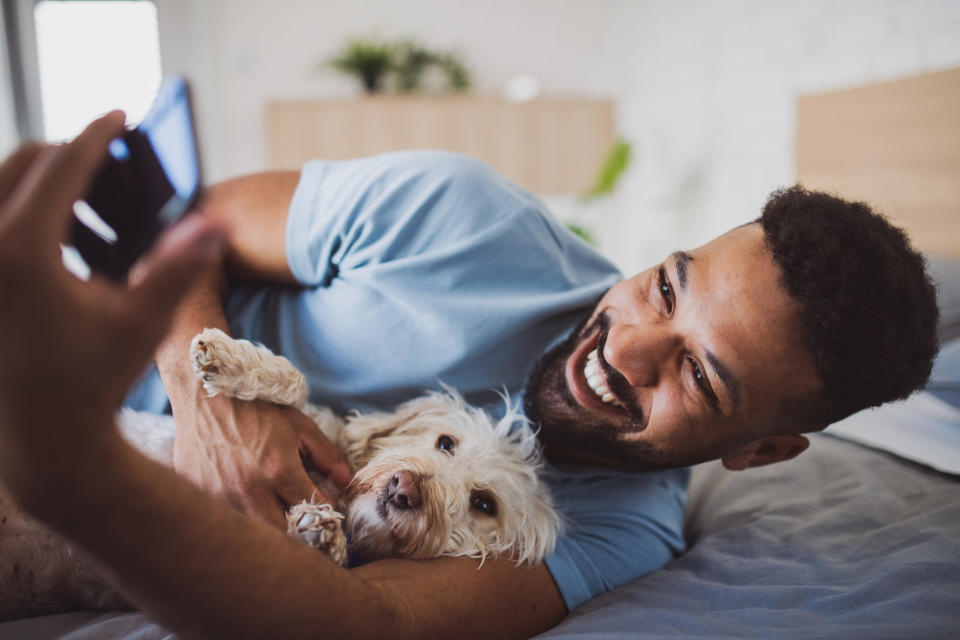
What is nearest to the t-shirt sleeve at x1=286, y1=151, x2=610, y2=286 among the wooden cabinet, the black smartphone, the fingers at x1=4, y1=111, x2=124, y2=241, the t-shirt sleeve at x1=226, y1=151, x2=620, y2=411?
the t-shirt sleeve at x1=226, y1=151, x2=620, y2=411

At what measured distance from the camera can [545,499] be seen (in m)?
1.35

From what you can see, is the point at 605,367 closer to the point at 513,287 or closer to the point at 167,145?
the point at 513,287

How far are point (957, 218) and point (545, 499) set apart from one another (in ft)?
7.23

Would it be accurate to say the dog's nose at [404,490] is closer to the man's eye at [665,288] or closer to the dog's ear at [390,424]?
the dog's ear at [390,424]

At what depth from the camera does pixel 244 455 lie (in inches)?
42.3

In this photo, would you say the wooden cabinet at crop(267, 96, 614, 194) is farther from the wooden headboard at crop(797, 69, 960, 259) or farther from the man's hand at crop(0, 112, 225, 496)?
the man's hand at crop(0, 112, 225, 496)

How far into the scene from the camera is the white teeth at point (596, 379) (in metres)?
1.30

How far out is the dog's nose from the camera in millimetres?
1127

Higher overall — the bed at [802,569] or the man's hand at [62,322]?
the man's hand at [62,322]

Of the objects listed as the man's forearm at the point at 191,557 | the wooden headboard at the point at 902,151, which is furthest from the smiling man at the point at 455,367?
the wooden headboard at the point at 902,151

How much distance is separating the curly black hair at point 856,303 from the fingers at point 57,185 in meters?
1.08

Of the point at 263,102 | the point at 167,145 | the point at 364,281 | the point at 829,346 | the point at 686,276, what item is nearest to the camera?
the point at 829,346

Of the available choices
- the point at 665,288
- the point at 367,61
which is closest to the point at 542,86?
the point at 367,61

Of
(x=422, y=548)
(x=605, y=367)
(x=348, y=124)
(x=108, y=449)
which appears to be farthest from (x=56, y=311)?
(x=348, y=124)
